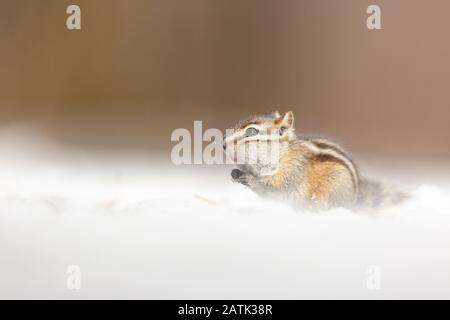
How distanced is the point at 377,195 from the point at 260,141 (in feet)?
1.13

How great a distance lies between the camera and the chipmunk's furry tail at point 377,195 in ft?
3.96

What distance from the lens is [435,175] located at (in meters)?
1.22

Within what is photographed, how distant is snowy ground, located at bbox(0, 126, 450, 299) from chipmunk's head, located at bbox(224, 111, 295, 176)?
60 millimetres

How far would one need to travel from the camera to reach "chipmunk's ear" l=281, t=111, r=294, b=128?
1.19 m

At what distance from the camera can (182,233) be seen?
1213 mm

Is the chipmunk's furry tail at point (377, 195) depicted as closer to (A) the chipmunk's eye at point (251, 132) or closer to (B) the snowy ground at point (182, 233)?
(B) the snowy ground at point (182, 233)

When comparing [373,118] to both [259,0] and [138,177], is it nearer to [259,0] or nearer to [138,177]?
[259,0]

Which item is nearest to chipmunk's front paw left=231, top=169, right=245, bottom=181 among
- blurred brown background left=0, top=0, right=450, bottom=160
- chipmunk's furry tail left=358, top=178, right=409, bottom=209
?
blurred brown background left=0, top=0, right=450, bottom=160

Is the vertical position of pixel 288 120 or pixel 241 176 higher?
pixel 288 120

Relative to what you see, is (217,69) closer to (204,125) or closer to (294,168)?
(204,125)

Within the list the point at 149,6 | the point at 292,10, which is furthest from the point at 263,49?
the point at 149,6

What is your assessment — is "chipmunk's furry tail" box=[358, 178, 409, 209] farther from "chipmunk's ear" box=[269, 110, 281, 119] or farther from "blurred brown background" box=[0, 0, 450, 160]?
"chipmunk's ear" box=[269, 110, 281, 119]

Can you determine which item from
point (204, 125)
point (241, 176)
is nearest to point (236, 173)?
point (241, 176)

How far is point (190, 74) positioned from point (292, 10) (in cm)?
32
